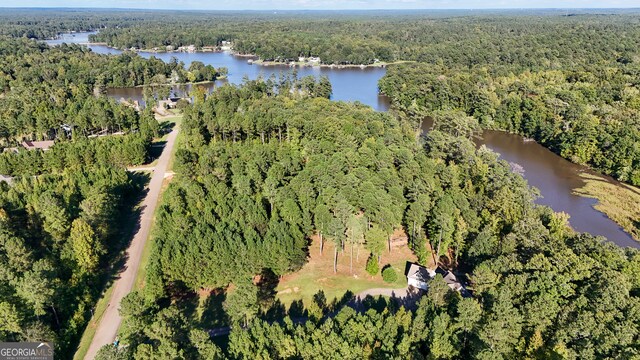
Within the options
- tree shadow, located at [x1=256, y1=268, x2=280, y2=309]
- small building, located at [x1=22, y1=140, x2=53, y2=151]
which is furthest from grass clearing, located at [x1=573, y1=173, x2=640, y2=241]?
small building, located at [x1=22, y1=140, x2=53, y2=151]

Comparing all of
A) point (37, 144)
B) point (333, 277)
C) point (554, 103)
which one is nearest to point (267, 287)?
point (333, 277)

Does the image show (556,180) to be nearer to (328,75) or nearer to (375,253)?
(375,253)

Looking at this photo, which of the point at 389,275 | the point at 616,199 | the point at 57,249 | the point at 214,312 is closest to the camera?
the point at 214,312

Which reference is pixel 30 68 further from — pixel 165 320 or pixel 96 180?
pixel 165 320

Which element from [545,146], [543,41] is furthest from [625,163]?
[543,41]

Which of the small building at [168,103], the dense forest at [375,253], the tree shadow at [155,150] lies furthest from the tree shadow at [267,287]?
the small building at [168,103]

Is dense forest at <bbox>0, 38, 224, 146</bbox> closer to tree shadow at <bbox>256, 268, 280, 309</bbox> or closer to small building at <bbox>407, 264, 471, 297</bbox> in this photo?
tree shadow at <bbox>256, 268, 280, 309</bbox>
